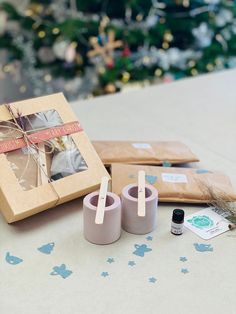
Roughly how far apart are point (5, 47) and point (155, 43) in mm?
950

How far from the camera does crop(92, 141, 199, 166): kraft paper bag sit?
44.3 inches

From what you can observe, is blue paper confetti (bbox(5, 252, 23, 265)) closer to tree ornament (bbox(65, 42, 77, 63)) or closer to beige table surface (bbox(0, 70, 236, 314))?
beige table surface (bbox(0, 70, 236, 314))

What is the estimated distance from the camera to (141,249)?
879 mm

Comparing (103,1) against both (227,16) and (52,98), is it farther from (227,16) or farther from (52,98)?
(52,98)

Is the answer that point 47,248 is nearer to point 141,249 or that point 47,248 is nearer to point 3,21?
point 141,249

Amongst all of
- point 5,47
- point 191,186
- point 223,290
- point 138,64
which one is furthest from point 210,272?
point 5,47

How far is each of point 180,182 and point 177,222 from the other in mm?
142

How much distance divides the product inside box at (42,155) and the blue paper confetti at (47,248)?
134 millimetres

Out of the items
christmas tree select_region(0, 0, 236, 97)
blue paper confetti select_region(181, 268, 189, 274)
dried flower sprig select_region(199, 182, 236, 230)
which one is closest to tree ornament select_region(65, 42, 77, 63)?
christmas tree select_region(0, 0, 236, 97)

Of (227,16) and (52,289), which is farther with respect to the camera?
(227,16)

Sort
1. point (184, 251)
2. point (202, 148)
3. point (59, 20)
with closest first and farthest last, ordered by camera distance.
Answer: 1. point (184, 251)
2. point (202, 148)
3. point (59, 20)

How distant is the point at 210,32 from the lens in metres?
2.84

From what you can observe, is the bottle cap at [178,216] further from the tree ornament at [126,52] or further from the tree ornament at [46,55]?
the tree ornament at [46,55]

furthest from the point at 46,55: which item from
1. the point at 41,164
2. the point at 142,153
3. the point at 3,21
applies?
the point at 41,164
